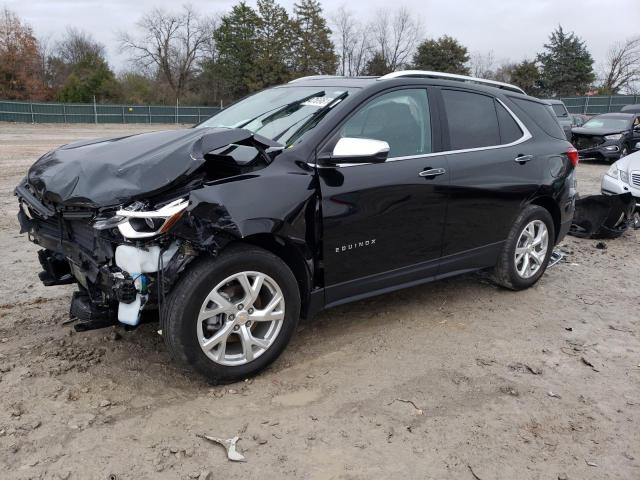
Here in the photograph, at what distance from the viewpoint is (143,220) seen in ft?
9.43

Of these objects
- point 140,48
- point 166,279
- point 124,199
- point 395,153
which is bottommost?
point 166,279

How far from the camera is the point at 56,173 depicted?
11.0 ft

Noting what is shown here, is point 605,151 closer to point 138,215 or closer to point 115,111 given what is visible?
point 138,215

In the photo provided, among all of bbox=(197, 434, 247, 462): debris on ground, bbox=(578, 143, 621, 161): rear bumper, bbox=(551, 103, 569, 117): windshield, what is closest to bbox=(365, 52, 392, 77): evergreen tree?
bbox=(551, 103, 569, 117): windshield

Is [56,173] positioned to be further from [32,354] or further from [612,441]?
[612,441]

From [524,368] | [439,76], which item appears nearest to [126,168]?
[439,76]

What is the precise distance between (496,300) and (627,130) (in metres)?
14.6

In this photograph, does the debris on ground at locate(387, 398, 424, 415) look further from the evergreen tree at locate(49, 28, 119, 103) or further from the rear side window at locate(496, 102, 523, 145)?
the evergreen tree at locate(49, 28, 119, 103)

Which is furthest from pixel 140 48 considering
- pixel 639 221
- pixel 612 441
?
pixel 612 441

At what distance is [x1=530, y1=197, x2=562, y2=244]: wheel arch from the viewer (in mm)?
5098

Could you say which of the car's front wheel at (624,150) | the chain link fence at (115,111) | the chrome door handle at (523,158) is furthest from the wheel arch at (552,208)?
the chain link fence at (115,111)

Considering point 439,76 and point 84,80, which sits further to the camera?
point 84,80

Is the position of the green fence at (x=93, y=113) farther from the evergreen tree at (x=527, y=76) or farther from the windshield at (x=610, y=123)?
the evergreen tree at (x=527, y=76)

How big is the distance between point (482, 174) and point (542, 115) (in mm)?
1328
